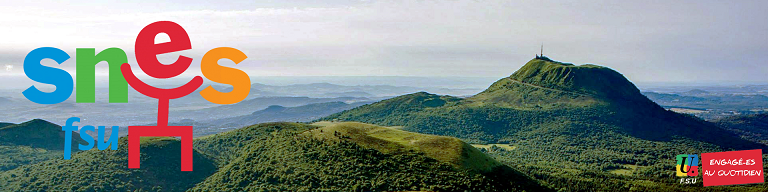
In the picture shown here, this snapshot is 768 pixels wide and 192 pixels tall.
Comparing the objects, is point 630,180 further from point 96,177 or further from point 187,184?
point 96,177

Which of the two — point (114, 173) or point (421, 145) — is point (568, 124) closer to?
point (421, 145)

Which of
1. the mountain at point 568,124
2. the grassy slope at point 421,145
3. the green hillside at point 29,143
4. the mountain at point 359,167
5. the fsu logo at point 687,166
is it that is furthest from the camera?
the mountain at point 568,124

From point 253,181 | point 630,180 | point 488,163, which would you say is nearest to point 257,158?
point 253,181

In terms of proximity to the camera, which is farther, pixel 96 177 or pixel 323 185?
pixel 96 177

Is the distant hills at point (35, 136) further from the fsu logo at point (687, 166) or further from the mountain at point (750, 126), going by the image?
the mountain at point (750, 126)

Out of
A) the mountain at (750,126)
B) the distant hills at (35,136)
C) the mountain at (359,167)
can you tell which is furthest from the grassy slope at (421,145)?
the mountain at (750,126)

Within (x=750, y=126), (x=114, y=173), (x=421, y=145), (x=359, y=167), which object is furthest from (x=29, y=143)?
(x=750, y=126)
